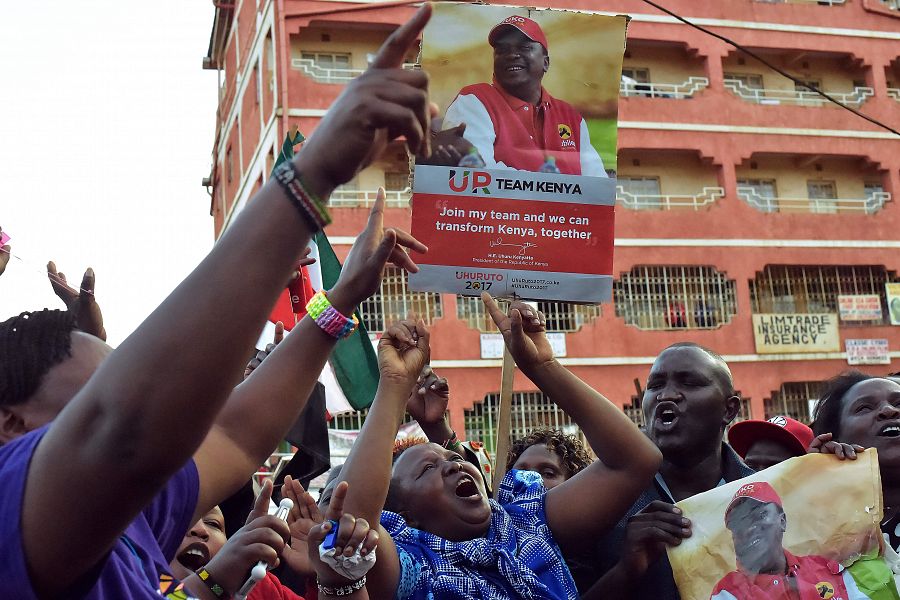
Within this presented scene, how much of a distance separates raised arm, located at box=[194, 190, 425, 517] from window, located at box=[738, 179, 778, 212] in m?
21.5

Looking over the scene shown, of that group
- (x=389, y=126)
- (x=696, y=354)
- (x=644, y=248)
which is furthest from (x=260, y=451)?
(x=644, y=248)

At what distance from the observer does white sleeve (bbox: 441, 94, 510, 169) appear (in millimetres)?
4387

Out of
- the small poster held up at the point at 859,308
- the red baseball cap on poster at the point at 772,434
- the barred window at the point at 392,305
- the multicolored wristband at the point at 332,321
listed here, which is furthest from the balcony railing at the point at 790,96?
the multicolored wristband at the point at 332,321

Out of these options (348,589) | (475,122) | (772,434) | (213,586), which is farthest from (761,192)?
(213,586)

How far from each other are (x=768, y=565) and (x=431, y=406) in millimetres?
1594

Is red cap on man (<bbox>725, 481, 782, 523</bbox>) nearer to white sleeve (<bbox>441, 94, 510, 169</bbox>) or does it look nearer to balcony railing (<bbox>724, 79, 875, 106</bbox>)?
white sleeve (<bbox>441, 94, 510, 169</bbox>)

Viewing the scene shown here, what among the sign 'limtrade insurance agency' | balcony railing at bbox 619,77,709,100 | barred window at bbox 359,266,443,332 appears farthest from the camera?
balcony railing at bbox 619,77,709,100

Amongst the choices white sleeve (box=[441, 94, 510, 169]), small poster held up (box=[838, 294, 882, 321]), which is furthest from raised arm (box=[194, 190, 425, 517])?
small poster held up (box=[838, 294, 882, 321])

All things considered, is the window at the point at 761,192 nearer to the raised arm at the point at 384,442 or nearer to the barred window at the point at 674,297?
the barred window at the point at 674,297

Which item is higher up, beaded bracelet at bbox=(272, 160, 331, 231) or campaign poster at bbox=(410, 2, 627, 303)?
campaign poster at bbox=(410, 2, 627, 303)

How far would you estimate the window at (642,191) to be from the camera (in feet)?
72.7

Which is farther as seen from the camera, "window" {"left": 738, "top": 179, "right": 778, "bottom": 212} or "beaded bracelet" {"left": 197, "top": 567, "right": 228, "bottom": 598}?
"window" {"left": 738, "top": 179, "right": 778, "bottom": 212}

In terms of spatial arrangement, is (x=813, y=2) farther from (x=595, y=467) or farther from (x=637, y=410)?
(x=595, y=467)

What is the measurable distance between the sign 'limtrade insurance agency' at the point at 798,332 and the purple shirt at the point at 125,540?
19809 mm
